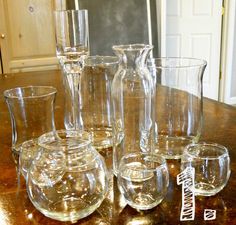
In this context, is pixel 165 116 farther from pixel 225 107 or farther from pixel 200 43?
pixel 200 43

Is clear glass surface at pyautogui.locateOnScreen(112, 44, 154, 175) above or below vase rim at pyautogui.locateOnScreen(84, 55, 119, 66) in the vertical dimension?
below

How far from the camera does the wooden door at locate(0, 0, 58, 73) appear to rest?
2.96 m

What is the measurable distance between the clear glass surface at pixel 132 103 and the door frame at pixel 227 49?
3.23 meters

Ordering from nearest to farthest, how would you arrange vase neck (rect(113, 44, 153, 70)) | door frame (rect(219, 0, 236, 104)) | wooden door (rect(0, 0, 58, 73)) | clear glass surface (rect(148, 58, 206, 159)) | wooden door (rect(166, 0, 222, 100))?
1. vase neck (rect(113, 44, 153, 70))
2. clear glass surface (rect(148, 58, 206, 159))
3. wooden door (rect(0, 0, 58, 73))
4. wooden door (rect(166, 0, 222, 100))
5. door frame (rect(219, 0, 236, 104))

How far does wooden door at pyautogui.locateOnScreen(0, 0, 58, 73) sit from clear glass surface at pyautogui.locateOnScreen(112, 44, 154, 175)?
244cm

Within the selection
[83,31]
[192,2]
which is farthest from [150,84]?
[192,2]

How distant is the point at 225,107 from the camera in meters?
1.22

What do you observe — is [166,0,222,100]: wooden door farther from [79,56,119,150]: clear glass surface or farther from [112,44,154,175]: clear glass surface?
[112,44,154,175]: clear glass surface

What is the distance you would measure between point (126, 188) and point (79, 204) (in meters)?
0.09

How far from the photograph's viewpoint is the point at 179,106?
88cm

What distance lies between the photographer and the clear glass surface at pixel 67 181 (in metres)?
0.63

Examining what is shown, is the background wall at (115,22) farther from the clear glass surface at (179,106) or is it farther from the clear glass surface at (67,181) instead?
the clear glass surface at (67,181)

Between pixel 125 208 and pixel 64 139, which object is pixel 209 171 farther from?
pixel 64 139

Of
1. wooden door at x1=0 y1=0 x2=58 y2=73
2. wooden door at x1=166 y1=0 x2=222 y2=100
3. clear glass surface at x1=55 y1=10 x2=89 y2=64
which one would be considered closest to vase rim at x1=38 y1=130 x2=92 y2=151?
clear glass surface at x1=55 y1=10 x2=89 y2=64
